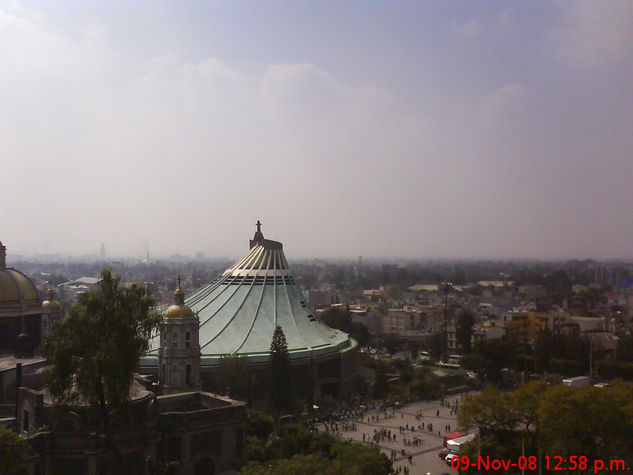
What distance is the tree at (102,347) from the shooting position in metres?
13.3

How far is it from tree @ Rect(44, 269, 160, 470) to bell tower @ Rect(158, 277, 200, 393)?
18.6 feet

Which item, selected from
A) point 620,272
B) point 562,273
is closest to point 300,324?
point 620,272

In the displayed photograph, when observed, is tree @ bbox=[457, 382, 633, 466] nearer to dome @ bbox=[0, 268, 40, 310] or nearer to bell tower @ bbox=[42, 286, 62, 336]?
bell tower @ bbox=[42, 286, 62, 336]

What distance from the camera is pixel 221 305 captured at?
3247cm

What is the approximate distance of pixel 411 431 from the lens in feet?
80.2

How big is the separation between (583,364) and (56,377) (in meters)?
28.5

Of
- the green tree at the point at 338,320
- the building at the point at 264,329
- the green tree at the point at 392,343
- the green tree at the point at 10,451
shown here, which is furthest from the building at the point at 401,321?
the green tree at the point at 10,451

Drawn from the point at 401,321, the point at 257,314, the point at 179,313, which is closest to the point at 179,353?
the point at 179,313

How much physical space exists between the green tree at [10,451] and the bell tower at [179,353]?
21.8ft

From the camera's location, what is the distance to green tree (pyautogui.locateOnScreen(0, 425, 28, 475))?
12891 mm

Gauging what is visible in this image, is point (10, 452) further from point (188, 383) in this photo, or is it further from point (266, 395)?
point (266, 395)

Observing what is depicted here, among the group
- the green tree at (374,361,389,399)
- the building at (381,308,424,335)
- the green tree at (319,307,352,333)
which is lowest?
the green tree at (374,361,389,399)

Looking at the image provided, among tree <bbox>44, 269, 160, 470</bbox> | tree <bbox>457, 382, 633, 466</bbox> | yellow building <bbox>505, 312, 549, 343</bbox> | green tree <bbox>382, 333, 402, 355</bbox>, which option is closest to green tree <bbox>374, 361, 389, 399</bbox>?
green tree <bbox>382, 333, 402, 355</bbox>

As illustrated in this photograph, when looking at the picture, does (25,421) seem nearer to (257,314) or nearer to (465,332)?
(257,314)
